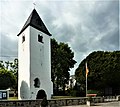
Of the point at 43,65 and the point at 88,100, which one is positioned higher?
the point at 43,65

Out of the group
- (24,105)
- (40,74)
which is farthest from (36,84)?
(24,105)

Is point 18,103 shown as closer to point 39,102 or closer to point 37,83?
point 39,102

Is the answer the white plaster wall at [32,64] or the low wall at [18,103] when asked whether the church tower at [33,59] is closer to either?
the white plaster wall at [32,64]

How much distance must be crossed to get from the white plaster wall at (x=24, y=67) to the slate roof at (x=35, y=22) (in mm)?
1048

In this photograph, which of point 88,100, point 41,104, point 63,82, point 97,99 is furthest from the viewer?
point 63,82

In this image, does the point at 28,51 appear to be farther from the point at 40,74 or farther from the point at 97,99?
the point at 97,99

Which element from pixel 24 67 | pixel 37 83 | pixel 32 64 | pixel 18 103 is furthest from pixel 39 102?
pixel 24 67

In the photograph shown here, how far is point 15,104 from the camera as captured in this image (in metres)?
25.5

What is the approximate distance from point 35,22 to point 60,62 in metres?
16.2

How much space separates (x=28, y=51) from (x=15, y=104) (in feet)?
49.6

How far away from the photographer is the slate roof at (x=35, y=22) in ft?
135

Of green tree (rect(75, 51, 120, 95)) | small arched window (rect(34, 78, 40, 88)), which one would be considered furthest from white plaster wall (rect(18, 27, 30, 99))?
green tree (rect(75, 51, 120, 95))

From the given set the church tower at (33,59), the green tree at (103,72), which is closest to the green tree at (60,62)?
the green tree at (103,72)

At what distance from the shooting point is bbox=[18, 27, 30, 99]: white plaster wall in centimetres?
3872
